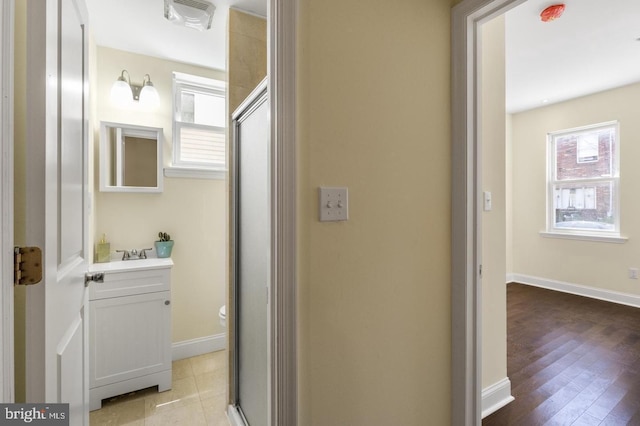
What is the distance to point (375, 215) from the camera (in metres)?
1.13

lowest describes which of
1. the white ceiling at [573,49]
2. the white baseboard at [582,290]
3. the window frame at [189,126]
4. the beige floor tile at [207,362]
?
the beige floor tile at [207,362]

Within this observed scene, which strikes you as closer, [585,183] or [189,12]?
[189,12]

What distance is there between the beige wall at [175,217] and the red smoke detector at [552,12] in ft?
8.67

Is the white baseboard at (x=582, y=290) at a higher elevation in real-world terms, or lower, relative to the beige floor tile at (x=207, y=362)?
higher

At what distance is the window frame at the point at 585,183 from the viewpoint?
12.2 ft

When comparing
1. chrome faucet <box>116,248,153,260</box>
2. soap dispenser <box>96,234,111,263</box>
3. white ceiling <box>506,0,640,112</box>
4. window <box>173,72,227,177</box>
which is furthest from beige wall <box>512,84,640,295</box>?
soap dispenser <box>96,234,111,263</box>

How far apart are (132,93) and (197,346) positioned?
220 centimetres

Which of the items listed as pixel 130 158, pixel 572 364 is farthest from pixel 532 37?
pixel 130 158

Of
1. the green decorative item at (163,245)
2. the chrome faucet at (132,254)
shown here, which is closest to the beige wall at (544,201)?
the green decorative item at (163,245)

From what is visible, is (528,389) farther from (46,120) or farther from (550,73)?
(550,73)

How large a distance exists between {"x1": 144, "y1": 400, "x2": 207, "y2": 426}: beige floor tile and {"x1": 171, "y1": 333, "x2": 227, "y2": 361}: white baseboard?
2.28 feet

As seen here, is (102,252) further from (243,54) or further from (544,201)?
(544,201)

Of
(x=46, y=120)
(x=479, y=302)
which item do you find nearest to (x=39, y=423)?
(x=46, y=120)

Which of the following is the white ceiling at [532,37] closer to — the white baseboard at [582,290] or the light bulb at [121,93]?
the light bulb at [121,93]
